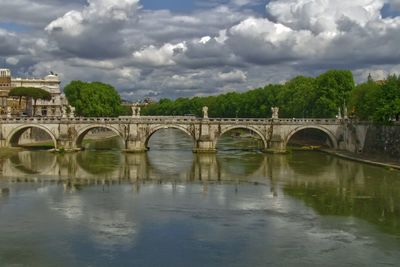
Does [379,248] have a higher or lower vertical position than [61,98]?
lower

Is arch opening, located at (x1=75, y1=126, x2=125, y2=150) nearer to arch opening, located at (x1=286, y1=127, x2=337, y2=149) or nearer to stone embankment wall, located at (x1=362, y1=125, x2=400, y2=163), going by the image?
arch opening, located at (x1=286, y1=127, x2=337, y2=149)

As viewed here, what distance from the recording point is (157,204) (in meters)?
38.2

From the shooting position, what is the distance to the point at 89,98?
109188mm

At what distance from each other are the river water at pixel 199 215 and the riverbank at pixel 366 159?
1.44 meters

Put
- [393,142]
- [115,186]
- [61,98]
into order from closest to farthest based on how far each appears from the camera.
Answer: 1. [115,186]
2. [393,142]
3. [61,98]

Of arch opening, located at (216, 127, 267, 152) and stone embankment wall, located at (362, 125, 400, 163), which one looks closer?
stone embankment wall, located at (362, 125, 400, 163)

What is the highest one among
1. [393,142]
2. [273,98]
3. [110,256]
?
[273,98]

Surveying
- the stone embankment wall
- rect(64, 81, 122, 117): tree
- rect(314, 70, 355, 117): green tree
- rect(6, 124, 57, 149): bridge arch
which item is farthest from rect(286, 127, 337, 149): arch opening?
rect(64, 81, 122, 117): tree

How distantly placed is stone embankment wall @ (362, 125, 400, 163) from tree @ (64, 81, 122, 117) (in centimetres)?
5783

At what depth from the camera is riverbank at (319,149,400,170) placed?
5694 cm

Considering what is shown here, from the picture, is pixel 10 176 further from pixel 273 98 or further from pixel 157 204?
pixel 273 98

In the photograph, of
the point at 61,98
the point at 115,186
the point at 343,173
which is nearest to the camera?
the point at 115,186

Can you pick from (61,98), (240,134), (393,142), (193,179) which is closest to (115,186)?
(193,179)

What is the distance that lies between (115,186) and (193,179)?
8258 mm
